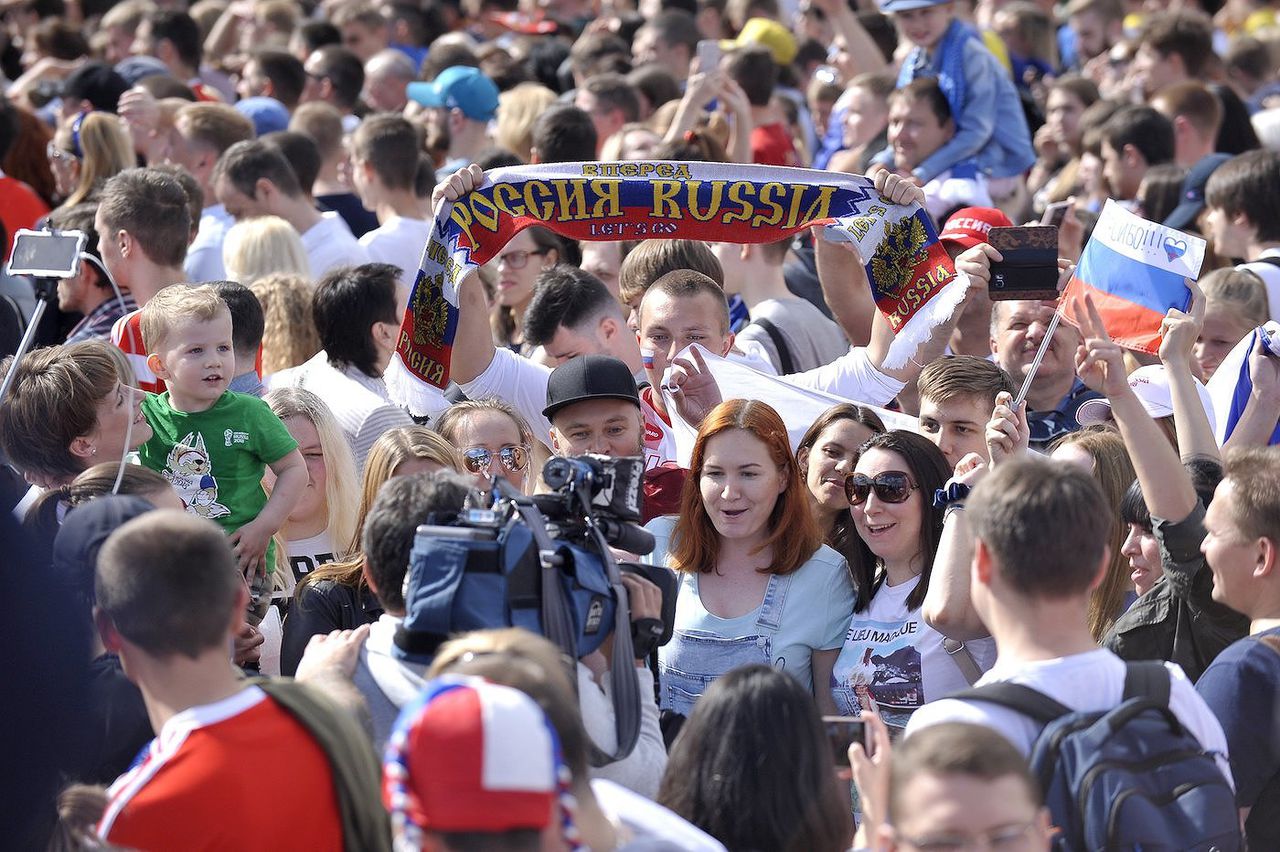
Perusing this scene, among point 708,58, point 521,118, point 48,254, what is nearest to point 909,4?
point 708,58

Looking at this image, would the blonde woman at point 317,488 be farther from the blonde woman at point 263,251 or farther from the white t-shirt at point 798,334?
the white t-shirt at point 798,334

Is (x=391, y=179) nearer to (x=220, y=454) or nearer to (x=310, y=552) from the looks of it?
(x=310, y=552)

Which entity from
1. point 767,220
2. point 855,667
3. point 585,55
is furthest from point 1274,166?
point 585,55

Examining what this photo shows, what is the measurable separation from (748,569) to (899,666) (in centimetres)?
50

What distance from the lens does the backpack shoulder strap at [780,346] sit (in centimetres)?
645

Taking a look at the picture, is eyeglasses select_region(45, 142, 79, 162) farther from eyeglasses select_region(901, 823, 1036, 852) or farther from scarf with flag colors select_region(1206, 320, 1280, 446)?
eyeglasses select_region(901, 823, 1036, 852)

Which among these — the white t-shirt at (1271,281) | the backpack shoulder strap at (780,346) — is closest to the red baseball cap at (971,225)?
the backpack shoulder strap at (780,346)

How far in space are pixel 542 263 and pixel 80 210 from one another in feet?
6.29

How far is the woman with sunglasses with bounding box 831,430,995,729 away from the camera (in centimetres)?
434

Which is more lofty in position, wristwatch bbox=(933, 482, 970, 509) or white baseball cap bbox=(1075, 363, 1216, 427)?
white baseball cap bbox=(1075, 363, 1216, 427)

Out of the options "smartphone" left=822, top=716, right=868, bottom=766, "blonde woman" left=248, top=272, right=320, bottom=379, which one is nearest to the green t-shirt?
"blonde woman" left=248, top=272, right=320, bottom=379

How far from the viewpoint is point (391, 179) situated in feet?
25.4

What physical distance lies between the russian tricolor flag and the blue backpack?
7.08 ft

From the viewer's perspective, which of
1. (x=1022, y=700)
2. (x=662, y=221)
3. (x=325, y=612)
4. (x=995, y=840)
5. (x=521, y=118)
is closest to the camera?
(x=995, y=840)
